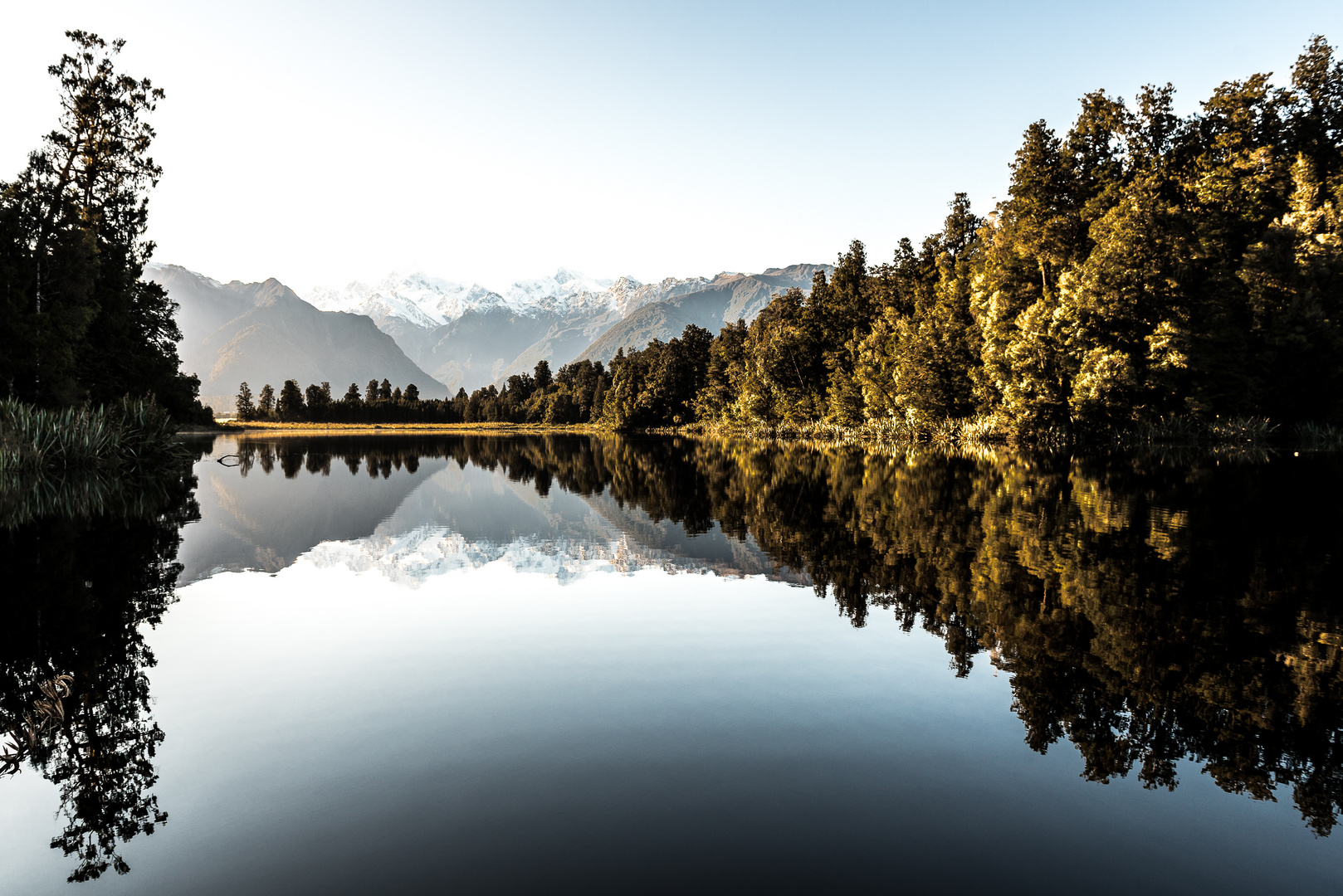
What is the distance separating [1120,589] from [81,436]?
4042 cm

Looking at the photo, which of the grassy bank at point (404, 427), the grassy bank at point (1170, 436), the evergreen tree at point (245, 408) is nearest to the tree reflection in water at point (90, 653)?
the grassy bank at point (1170, 436)

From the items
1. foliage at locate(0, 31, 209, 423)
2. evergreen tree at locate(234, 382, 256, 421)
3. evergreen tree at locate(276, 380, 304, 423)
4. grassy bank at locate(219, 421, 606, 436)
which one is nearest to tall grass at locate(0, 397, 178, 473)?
foliage at locate(0, 31, 209, 423)

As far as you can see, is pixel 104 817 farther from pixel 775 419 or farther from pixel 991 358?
pixel 775 419

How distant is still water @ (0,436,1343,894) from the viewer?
18.3 ft

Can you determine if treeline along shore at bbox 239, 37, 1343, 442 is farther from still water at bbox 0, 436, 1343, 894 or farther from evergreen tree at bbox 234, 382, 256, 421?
evergreen tree at bbox 234, 382, 256, 421

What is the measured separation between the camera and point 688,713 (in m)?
8.41

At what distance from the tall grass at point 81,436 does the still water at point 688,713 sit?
12.4m

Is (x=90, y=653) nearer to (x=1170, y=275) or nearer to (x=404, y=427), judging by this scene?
(x=1170, y=275)

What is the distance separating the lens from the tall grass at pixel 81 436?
94.6 feet

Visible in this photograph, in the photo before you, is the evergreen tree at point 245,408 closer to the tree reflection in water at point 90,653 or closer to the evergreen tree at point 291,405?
the evergreen tree at point 291,405

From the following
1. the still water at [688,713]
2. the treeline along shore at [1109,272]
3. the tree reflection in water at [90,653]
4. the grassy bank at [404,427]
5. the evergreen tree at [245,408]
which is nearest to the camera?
the still water at [688,713]

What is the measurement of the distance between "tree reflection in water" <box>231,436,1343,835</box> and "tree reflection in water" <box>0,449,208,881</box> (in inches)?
351

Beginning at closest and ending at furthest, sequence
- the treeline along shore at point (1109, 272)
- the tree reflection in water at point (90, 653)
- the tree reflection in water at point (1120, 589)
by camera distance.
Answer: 1. the tree reflection in water at point (90, 653)
2. the tree reflection in water at point (1120, 589)
3. the treeline along shore at point (1109, 272)

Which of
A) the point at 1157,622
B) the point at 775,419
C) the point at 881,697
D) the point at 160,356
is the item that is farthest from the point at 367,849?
the point at 775,419
